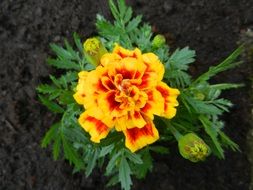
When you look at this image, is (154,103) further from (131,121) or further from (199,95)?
(199,95)

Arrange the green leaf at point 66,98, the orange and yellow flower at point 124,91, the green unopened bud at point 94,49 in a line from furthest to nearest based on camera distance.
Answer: the green leaf at point 66,98, the green unopened bud at point 94,49, the orange and yellow flower at point 124,91

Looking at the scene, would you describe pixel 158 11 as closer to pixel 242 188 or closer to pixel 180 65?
pixel 180 65

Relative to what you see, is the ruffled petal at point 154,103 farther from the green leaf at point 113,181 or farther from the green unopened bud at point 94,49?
the green leaf at point 113,181

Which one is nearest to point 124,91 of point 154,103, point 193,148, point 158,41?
point 154,103

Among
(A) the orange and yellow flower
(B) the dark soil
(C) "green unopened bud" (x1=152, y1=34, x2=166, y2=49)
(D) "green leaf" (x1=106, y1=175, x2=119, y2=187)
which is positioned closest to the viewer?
(A) the orange and yellow flower

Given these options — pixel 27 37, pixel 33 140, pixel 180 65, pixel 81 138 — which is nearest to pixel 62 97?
pixel 81 138

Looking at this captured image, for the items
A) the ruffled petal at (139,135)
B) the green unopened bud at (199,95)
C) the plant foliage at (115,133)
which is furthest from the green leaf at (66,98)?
the green unopened bud at (199,95)

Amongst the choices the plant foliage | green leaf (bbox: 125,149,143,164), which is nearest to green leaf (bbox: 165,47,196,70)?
the plant foliage

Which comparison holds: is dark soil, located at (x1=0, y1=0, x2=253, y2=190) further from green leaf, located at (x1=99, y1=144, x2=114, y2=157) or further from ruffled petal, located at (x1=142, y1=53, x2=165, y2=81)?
ruffled petal, located at (x1=142, y1=53, x2=165, y2=81)

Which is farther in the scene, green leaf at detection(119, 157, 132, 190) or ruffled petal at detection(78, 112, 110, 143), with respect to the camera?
green leaf at detection(119, 157, 132, 190)
